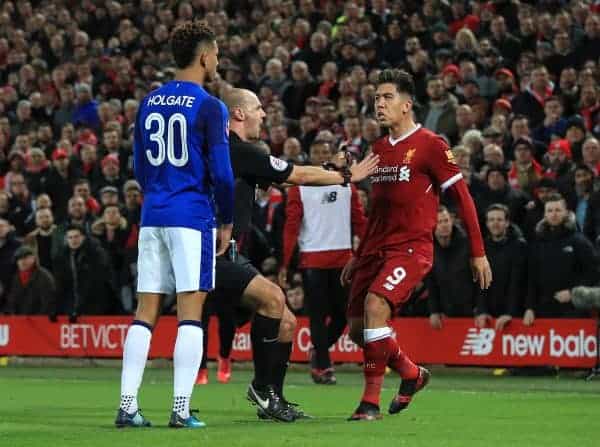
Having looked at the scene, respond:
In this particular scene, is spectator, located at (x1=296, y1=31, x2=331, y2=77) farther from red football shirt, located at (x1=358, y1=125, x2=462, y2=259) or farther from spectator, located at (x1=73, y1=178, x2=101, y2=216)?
red football shirt, located at (x1=358, y1=125, x2=462, y2=259)

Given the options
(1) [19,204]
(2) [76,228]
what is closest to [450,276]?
(2) [76,228]

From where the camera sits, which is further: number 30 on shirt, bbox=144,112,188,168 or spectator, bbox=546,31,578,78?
spectator, bbox=546,31,578,78

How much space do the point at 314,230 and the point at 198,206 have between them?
20.5 ft

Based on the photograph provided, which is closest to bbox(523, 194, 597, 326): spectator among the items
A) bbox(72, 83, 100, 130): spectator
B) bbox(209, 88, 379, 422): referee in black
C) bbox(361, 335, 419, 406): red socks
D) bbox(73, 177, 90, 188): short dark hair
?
bbox(361, 335, 419, 406): red socks

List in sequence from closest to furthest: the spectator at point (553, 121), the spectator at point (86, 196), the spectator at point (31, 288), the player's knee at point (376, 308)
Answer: the player's knee at point (376, 308), the spectator at point (553, 121), the spectator at point (31, 288), the spectator at point (86, 196)

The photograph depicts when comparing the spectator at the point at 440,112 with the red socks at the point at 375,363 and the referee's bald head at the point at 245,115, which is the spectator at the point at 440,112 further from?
the red socks at the point at 375,363

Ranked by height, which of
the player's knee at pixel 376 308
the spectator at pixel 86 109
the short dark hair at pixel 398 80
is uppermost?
the spectator at pixel 86 109

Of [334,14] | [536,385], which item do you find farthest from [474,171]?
[334,14]

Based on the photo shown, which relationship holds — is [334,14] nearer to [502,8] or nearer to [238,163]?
[502,8]

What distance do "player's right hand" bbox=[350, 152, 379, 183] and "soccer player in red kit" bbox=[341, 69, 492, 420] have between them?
2.03ft

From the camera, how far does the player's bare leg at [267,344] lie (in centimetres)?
965

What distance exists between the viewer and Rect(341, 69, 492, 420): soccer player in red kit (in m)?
9.74

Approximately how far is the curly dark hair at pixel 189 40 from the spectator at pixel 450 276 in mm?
7514

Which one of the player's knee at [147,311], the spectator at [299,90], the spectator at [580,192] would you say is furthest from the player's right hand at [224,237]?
the spectator at [299,90]
